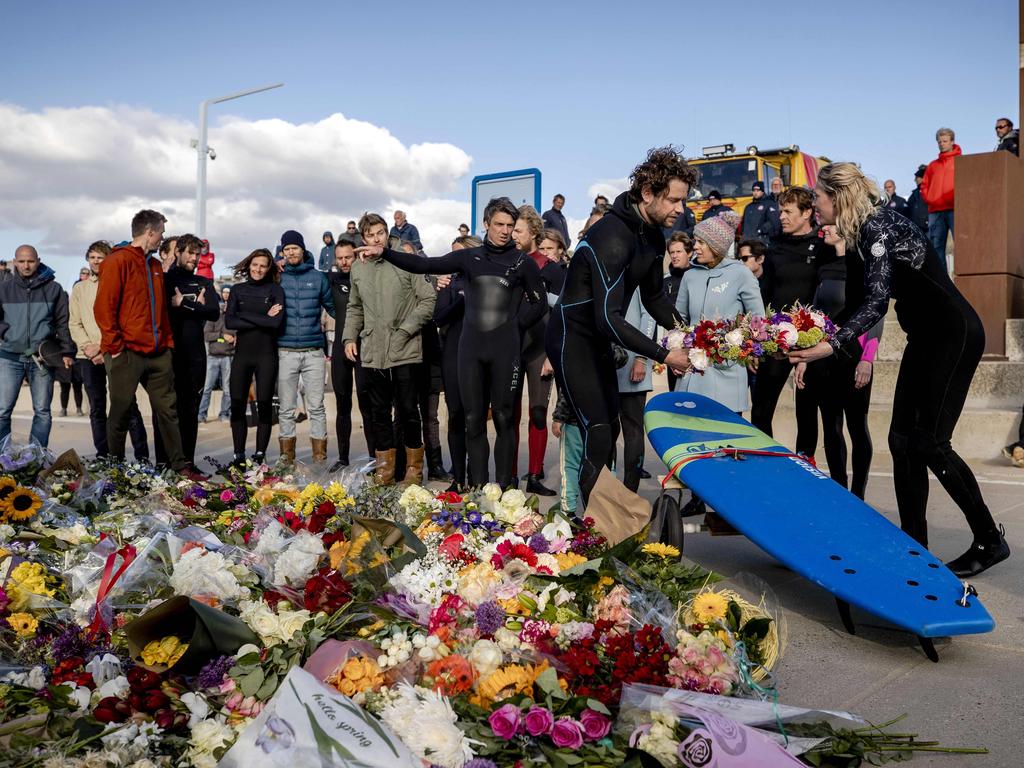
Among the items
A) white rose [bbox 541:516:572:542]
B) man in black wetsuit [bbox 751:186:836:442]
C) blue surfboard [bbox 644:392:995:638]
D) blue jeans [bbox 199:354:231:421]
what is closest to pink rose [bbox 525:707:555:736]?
white rose [bbox 541:516:572:542]

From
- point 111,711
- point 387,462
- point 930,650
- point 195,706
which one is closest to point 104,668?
point 111,711

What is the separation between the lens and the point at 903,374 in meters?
5.00

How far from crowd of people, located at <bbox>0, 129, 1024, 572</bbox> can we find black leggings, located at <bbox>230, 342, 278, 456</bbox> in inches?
0.8

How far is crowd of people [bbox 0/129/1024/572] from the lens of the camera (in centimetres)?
486

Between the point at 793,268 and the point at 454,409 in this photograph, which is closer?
the point at 793,268

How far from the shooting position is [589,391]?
504cm

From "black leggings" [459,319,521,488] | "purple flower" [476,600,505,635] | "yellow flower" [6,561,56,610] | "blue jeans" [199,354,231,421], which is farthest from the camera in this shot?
"blue jeans" [199,354,231,421]

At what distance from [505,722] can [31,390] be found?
26.2 ft

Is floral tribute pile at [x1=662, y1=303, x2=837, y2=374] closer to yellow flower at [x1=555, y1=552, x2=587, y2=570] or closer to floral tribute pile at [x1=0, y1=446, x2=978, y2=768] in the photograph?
floral tribute pile at [x1=0, y1=446, x2=978, y2=768]

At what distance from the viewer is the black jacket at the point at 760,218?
50.3ft

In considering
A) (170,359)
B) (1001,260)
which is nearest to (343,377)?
(170,359)

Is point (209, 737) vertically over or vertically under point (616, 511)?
under

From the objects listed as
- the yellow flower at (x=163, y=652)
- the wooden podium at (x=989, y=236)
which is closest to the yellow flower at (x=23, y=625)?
the yellow flower at (x=163, y=652)

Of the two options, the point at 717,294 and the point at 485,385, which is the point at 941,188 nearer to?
the point at 717,294
